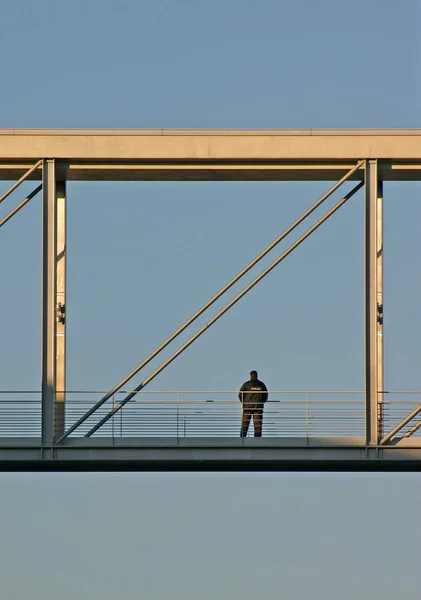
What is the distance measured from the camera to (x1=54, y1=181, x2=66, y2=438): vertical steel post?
1790 inches

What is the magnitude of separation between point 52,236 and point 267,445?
18.4ft

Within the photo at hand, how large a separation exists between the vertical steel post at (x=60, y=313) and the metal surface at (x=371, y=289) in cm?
569

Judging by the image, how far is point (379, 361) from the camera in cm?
4550

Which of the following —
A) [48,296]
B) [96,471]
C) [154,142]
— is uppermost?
[154,142]

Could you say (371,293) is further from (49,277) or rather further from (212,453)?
(49,277)

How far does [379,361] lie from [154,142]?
5.88 meters

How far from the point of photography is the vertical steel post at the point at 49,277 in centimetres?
4531

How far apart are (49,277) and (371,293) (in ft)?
19.7

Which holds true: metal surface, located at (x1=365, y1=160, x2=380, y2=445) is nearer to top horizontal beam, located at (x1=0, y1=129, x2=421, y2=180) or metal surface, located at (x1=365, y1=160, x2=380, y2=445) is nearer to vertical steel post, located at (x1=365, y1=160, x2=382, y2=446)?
vertical steel post, located at (x1=365, y1=160, x2=382, y2=446)

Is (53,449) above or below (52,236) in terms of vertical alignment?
below

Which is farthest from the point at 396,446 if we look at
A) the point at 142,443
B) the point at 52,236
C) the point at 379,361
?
the point at 52,236

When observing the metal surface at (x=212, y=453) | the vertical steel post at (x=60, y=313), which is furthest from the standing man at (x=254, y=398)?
the vertical steel post at (x=60, y=313)

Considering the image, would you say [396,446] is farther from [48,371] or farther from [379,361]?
[48,371]

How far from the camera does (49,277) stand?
149ft
